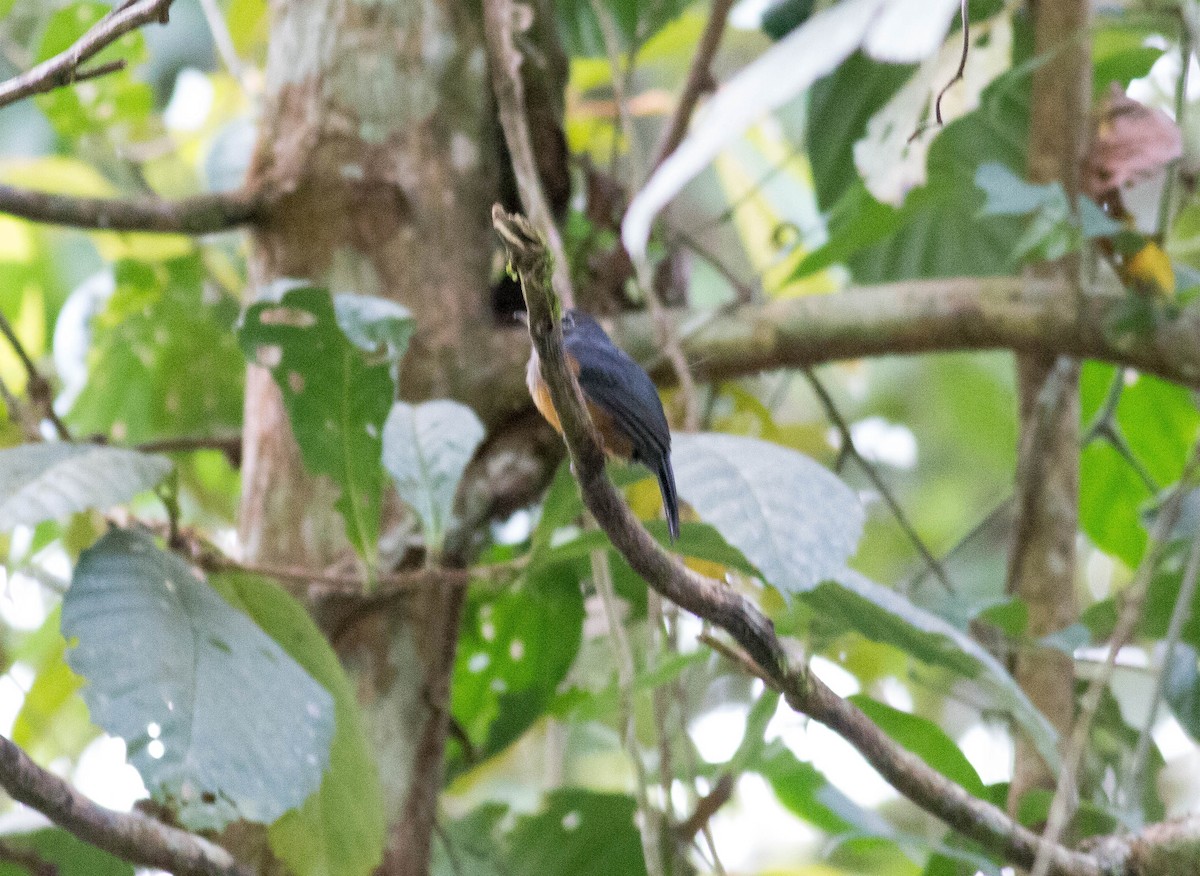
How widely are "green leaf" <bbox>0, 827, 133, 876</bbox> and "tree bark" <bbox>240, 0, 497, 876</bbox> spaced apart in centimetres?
43

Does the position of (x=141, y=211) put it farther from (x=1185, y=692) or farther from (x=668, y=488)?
(x=1185, y=692)

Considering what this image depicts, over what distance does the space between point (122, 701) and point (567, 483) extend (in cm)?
64

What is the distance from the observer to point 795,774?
2.02m

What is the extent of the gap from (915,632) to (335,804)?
83 cm

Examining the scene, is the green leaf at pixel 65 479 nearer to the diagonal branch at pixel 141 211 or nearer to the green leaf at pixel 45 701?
the diagonal branch at pixel 141 211

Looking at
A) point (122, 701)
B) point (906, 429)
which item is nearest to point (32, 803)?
point (122, 701)

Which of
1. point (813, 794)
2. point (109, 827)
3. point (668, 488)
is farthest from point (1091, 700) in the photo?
point (109, 827)

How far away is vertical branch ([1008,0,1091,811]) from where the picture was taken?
257 cm

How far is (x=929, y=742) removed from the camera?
6.31 ft

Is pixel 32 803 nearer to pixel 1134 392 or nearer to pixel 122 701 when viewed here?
pixel 122 701

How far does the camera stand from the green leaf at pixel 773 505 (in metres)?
1.40

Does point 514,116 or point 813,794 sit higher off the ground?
point 514,116

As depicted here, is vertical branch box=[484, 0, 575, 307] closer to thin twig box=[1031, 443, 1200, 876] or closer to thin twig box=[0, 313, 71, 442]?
thin twig box=[0, 313, 71, 442]

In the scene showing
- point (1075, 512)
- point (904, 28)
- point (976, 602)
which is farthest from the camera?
point (1075, 512)
